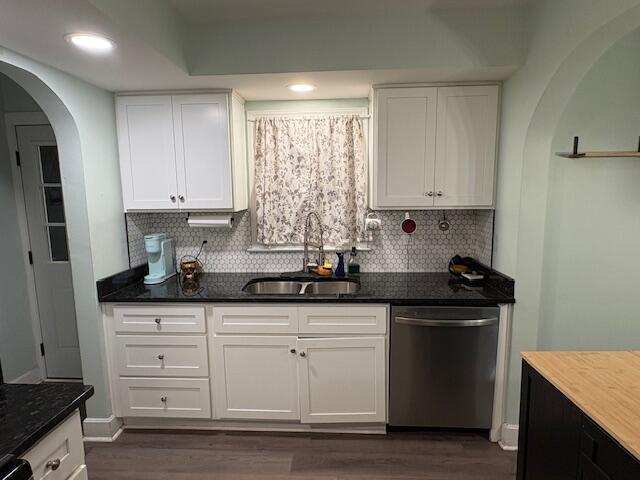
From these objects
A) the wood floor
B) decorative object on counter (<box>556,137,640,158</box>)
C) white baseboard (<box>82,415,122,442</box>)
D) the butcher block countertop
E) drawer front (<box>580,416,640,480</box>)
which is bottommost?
the wood floor

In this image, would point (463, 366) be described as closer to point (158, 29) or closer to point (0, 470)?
point (0, 470)

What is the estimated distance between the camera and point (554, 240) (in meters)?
2.13

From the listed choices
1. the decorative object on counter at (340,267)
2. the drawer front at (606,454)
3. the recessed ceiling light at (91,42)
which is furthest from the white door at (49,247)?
the drawer front at (606,454)

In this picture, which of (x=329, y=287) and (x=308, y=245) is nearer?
(x=329, y=287)

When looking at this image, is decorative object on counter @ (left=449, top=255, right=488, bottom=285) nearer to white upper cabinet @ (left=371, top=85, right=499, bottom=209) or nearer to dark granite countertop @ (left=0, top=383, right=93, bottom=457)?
white upper cabinet @ (left=371, top=85, right=499, bottom=209)

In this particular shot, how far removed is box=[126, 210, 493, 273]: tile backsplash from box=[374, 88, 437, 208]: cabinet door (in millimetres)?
399

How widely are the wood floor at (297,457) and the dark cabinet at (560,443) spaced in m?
0.57

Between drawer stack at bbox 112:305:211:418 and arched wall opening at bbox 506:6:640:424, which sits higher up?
arched wall opening at bbox 506:6:640:424

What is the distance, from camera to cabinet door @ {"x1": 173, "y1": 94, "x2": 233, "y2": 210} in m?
2.38

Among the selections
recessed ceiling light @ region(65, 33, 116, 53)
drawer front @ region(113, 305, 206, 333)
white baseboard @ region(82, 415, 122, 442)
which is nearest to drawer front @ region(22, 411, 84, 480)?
drawer front @ region(113, 305, 206, 333)

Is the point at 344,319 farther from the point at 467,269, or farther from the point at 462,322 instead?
the point at 467,269

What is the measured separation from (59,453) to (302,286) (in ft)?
5.79

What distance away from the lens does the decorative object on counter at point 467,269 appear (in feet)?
7.99

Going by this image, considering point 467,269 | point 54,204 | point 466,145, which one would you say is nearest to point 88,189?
point 54,204
